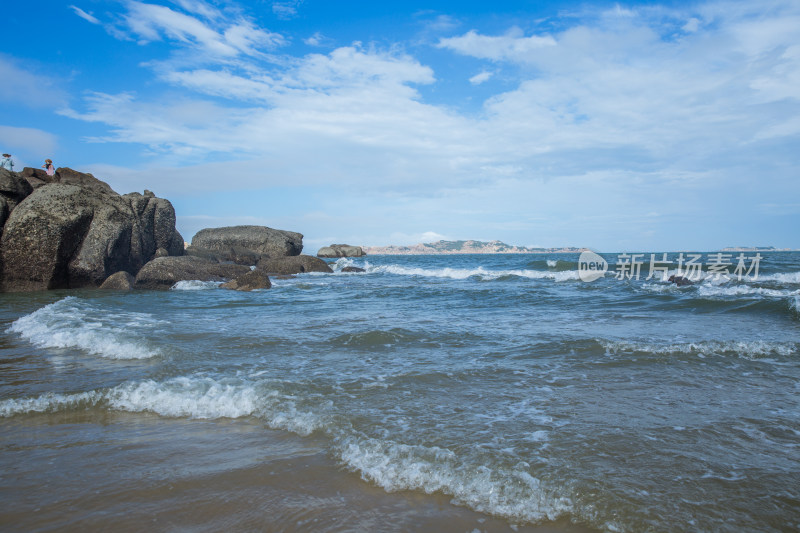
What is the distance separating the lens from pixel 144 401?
4.42m

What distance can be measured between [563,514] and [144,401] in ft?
12.8

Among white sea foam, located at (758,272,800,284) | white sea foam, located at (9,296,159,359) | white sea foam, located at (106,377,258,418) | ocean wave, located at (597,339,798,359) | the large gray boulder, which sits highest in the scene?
the large gray boulder

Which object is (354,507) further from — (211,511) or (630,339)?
(630,339)

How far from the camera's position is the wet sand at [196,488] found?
242 cm

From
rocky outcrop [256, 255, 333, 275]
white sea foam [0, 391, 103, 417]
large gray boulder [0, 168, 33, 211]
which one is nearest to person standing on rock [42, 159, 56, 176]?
large gray boulder [0, 168, 33, 211]

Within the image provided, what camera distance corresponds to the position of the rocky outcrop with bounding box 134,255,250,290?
1789 centimetres

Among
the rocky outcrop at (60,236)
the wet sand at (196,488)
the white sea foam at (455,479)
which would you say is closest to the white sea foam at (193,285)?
the rocky outcrop at (60,236)

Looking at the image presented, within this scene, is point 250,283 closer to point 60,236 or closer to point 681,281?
point 60,236

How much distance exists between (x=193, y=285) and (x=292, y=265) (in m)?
10.4

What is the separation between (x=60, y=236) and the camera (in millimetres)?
16391

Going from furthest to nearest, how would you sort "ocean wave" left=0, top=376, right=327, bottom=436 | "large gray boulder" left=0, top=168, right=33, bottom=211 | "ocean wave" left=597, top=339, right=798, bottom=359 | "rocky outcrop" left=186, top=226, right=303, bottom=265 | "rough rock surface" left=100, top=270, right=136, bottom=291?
1. "rocky outcrop" left=186, top=226, right=303, bottom=265
2. "rough rock surface" left=100, top=270, right=136, bottom=291
3. "large gray boulder" left=0, top=168, right=33, bottom=211
4. "ocean wave" left=597, top=339, right=798, bottom=359
5. "ocean wave" left=0, top=376, right=327, bottom=436

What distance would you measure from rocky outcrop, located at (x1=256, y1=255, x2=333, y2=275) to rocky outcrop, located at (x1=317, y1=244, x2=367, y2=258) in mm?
32740

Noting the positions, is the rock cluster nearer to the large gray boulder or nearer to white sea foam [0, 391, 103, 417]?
the large gray boulder

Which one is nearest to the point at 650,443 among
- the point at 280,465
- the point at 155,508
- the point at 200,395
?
the point at 280,465
